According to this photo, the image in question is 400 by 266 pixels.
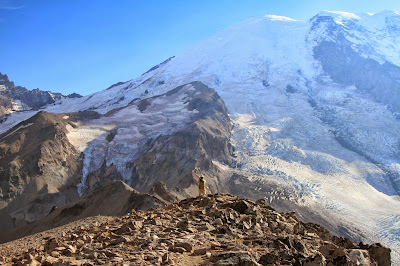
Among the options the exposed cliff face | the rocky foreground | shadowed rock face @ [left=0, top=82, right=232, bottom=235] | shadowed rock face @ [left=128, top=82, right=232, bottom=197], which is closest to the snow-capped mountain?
shadowed rock face @ [left=128, top=82, right=232, bottom=197]

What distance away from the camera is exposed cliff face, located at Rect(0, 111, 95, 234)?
168ft

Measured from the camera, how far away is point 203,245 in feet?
32.8

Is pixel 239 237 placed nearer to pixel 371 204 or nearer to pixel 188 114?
pixel 371 204

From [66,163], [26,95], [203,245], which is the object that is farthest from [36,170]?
[26,95]

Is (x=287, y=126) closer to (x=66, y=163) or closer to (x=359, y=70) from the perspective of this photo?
(x=66, y=163)

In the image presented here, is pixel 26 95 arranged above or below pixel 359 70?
above

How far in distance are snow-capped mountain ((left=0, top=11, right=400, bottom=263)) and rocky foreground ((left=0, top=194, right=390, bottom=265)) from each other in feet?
118

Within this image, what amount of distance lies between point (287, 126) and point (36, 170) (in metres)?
49.9

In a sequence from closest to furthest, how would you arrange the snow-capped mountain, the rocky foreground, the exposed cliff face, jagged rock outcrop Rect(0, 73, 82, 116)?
the rocky foreground < the exposed cliff face < the snow-capped mountain < jagged rock outcrop Rect(0, 73, 82, 116)

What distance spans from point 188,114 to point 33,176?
3955 centimetres

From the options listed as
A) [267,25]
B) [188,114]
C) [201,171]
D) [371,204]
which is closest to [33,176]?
[201,171]

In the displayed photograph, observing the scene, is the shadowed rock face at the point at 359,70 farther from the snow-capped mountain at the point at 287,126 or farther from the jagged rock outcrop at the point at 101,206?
the jagged rock outcrop at the point at 101,206

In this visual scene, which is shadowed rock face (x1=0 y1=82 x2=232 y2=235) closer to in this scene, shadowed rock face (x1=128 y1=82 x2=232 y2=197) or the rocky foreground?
shadowed rock face (x1=128 y1=82 x2=232 y2=197)

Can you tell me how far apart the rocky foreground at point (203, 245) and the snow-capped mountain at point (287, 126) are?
36073 mm
